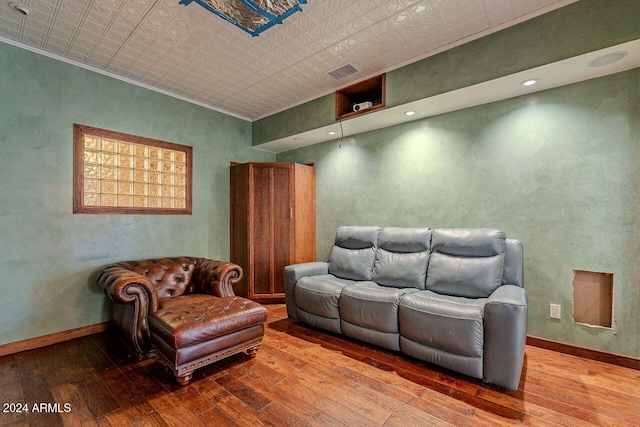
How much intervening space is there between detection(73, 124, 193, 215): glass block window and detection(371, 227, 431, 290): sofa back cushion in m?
2.56

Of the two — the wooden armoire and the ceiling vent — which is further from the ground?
the ceiling vent

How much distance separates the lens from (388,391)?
6.31ft

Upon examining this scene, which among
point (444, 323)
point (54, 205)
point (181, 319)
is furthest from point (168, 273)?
point (444, 323)

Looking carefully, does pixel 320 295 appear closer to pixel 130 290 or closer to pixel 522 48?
pixel 130 290

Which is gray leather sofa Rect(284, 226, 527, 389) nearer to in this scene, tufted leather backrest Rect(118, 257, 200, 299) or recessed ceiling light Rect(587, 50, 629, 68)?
tufted leather backrest Rect(118, 257, 200, 299)

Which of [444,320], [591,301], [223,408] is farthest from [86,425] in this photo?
[591,301]

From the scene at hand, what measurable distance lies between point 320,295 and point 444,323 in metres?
1.21

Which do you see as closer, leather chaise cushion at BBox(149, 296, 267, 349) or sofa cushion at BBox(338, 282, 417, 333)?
leather chaise cushion at BBox(149, 296, 267, 349)

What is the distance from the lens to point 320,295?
2859 mm

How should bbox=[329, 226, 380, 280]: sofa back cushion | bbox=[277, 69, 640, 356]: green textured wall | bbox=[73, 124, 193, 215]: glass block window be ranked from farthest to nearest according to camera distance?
1. bbox=[329, 226, 380, 280]: sofa back cushion
2. bbox=[73, 124, 193, 215]: glass block window
3. bbox=[277, 69, 640, 356]: green textured wall

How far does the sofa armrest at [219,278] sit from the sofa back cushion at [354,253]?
1132 mm

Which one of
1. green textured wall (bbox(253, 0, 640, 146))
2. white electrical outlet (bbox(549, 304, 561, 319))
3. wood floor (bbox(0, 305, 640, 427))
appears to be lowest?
wood floor (bbox(0, 305, 640, 427))

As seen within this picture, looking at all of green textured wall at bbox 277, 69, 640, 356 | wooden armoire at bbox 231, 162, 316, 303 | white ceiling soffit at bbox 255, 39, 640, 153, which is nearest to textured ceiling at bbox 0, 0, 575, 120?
white ceiling soffit at bbox 255, 39, 640, 153

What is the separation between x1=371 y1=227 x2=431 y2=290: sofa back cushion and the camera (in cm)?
279
